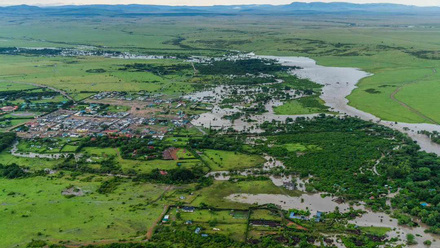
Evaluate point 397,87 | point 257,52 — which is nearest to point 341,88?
point 397,87

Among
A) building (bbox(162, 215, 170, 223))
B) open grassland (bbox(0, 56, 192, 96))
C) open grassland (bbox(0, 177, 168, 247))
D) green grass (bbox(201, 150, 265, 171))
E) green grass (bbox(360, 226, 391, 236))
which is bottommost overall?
open grassland (bbox(0, 177, 168, 247))

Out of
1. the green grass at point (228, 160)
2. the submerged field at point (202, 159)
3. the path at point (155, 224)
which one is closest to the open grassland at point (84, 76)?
the submerged field at point (202, 159)

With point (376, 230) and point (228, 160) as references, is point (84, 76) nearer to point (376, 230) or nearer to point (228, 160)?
point (228, 160)

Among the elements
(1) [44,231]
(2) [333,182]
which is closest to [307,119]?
(2) [333,182]

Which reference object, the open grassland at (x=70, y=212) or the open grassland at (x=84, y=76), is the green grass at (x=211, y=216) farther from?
the open grassland at (x=84, y=76)

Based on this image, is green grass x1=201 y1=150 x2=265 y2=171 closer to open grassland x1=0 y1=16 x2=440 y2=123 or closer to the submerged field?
the submerged field

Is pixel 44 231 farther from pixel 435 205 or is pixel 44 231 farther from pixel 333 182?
pixel 435 205

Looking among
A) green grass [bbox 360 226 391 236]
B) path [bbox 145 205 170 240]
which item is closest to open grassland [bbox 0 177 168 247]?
path [bbox 145 205 170 240]
